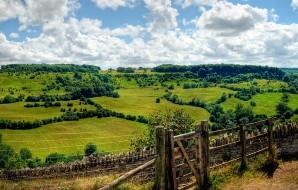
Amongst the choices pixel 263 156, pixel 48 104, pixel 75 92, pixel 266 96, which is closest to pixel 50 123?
pixel 48 104

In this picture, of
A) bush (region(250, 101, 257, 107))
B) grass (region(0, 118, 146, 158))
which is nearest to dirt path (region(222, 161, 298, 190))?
grass (region(0, 118, 146, 158))

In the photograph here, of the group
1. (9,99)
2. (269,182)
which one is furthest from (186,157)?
(9,99)

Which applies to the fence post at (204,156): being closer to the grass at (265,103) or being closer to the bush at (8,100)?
the grass at (265,103)

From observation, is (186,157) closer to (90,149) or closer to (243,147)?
(243,147)

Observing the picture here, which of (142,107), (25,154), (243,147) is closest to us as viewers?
(243,147)

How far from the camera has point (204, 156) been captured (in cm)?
1511

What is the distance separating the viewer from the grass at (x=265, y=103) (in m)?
160

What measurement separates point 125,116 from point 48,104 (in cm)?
3693

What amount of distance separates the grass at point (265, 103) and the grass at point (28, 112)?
208 ft

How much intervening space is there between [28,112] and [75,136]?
39.3 meters

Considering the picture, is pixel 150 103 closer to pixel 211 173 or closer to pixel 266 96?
pixel 266 96

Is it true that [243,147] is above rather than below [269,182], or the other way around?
above

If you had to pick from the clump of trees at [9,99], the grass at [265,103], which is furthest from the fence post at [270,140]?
the clump of trees at [9,99]

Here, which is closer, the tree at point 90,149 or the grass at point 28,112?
the tree at point 90,149
